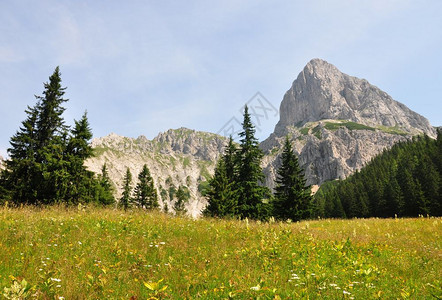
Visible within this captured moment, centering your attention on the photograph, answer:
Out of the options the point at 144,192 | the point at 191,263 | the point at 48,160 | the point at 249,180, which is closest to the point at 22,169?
the point at 48,160

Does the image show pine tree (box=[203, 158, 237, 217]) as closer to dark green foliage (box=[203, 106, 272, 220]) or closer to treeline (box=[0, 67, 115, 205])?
dark green foliage (box=[203, 106, 272, 220])

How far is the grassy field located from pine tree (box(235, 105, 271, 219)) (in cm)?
2086

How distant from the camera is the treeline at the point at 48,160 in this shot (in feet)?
85.6

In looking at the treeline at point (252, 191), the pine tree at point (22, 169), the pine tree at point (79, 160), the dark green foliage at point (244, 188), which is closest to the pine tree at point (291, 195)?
the treeline at point (252, 191)

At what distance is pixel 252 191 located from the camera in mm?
29844

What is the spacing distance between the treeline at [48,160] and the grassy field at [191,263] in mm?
21835

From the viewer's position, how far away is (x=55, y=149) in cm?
2775

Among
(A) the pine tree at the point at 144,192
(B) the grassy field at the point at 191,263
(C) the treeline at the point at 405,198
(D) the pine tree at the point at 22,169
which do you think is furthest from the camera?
(A) the pine tree at the point at 144,192

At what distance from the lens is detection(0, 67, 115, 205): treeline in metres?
26.1

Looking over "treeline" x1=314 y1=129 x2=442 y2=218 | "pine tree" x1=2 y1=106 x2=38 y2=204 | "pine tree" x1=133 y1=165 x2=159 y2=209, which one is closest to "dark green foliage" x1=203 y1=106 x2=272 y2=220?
"treeline" x1=314 y1=129 x2=442 y2=218

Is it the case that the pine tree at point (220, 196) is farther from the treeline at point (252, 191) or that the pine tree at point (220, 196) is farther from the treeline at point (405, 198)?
the treeline at point (405, 198)

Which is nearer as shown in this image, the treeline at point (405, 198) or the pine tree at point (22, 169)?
the pine tree at point (22, 169)

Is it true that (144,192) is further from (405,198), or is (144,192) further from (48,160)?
(405,198)

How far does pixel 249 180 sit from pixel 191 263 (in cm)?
2582
